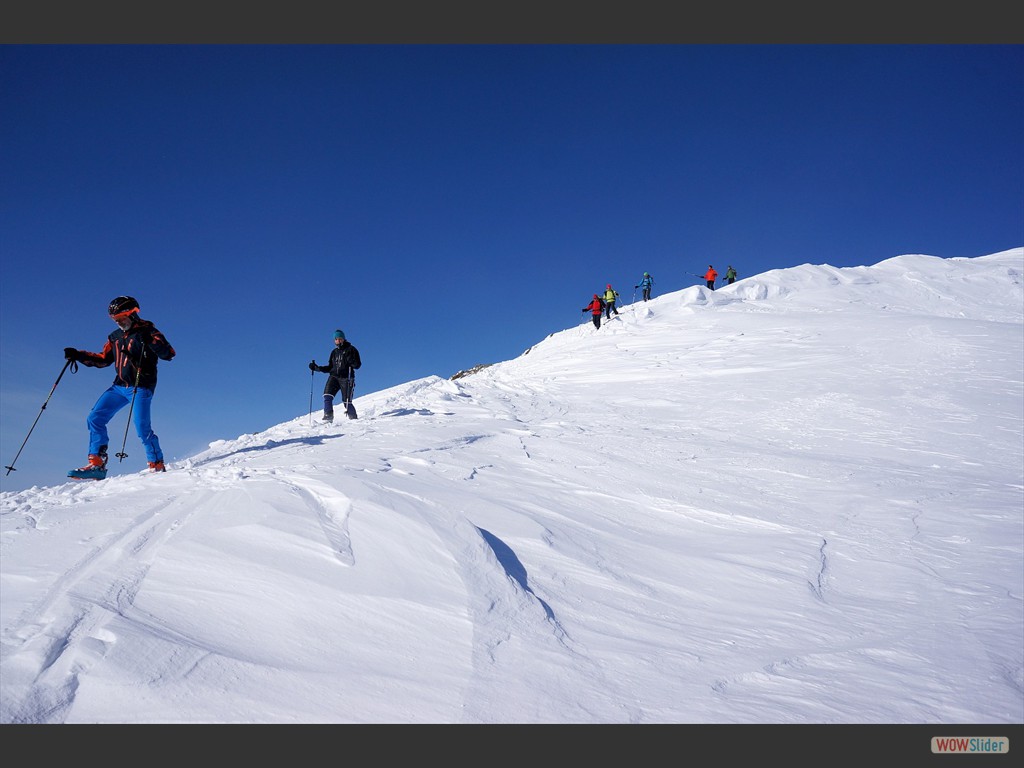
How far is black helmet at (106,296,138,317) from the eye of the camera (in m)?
7.11

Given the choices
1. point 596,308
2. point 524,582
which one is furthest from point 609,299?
point 524,582

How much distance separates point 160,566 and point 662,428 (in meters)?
9.15

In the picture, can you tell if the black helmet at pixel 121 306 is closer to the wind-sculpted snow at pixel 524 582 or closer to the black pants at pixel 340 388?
the wind-sculpted snow at pixel 524 582

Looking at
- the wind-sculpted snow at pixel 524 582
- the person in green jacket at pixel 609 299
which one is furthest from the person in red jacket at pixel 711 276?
the wind-sculpted snow at pixel 524 582

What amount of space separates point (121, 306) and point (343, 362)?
5.54m

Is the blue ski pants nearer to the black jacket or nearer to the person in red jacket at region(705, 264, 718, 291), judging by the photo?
the black jacket

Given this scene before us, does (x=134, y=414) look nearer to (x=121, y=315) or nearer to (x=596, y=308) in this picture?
(x=121, y=315)

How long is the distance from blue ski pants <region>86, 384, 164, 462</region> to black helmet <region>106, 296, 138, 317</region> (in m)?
0.97

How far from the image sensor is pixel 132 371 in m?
7.12

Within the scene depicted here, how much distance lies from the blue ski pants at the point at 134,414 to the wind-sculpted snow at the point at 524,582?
0.78m

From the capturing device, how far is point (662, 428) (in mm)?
11125
